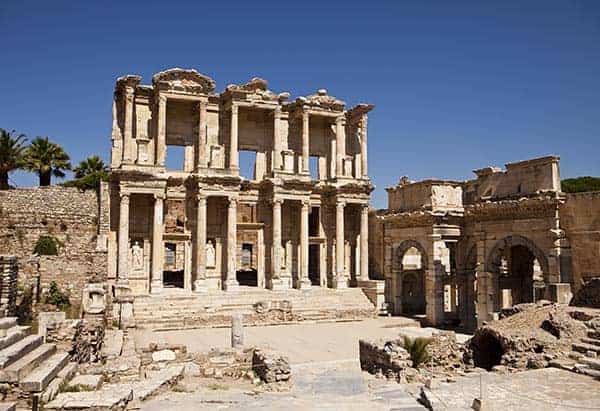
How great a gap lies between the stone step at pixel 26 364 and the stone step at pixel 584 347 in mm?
12253

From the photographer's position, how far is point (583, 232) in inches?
696

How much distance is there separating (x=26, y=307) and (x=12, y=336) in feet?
42.1

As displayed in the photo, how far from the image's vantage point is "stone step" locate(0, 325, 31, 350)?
10413mm

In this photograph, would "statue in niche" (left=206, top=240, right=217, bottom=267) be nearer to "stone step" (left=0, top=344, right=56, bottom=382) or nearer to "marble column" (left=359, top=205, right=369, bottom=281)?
"marble column" (left=359, top=205, right=369, bottom=281)

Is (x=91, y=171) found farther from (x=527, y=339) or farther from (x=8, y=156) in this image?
(x=527, y=339)

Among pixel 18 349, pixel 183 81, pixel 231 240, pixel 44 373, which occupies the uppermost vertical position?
pixel 183 81

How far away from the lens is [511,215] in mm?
19828

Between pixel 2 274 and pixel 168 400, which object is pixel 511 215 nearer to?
pixel 168 400

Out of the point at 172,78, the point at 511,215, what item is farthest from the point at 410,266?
the point at 172,78

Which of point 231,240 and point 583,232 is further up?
point 231,240

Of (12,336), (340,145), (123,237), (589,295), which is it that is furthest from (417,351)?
(340,145)

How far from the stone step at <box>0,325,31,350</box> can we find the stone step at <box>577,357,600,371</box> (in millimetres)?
12324

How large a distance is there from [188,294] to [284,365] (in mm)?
13954

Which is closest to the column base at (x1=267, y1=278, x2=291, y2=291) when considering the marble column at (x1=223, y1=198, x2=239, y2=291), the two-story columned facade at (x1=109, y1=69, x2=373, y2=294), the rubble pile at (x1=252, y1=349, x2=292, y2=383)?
the two-story columned facade at (x1=109, y1=69, x2=373, y2=294)
